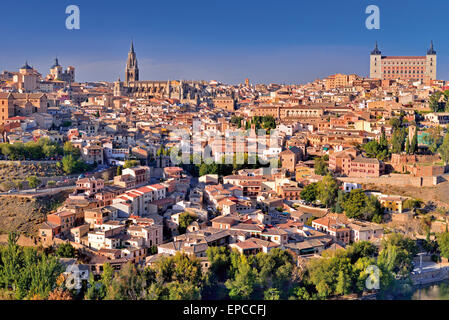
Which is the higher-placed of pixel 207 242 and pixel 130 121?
pixel 130 121

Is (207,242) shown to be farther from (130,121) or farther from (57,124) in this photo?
(130,121)

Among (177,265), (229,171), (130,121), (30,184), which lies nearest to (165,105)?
(130,121)

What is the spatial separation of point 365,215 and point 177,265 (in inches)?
173

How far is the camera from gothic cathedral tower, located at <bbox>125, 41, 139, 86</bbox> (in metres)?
31.5

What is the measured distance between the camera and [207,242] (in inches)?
310

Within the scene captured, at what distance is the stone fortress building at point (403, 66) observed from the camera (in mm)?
24719

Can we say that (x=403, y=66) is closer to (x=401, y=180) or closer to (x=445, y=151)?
(x=445, y=151)

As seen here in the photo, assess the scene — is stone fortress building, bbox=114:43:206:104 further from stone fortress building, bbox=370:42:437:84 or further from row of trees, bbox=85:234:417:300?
row of trees, bbox=85:234:417:300

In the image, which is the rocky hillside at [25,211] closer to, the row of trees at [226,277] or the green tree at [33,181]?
the green tree at [33,181]

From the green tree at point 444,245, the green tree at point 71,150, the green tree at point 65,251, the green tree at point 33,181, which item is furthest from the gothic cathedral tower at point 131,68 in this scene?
the green tree at point 444,245

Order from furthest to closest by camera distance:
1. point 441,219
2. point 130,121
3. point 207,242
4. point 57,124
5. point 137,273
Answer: point 130,121, point 57,124, point 441,219, point 207,242, point 137,273

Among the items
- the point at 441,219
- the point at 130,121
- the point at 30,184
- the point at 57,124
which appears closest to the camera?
the point at 441,219

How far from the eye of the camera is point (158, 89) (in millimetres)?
28609

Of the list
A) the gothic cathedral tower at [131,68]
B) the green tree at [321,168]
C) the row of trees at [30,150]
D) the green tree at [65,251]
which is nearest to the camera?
the green tree at [65,251]
